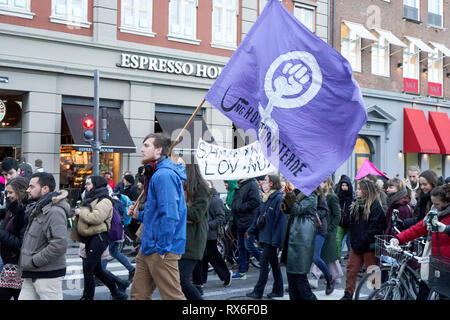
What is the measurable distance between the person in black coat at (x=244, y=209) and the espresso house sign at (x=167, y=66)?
908 centimetres

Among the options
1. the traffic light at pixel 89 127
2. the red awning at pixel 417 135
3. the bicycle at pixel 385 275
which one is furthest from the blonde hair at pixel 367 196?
the red awning at pixel 417 135

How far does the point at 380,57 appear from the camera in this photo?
2505cm

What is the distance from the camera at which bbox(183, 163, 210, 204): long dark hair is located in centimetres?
621

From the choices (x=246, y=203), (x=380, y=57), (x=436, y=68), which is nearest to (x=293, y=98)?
(x=246, y=203)

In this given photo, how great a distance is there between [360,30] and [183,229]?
2077cm

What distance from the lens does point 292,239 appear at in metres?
6.82

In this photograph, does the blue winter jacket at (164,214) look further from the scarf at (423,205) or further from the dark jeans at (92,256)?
the scarf at (423,205)

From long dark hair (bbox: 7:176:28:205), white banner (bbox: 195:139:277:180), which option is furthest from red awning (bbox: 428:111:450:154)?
long dark hair (bbox: 7:176:28:205)

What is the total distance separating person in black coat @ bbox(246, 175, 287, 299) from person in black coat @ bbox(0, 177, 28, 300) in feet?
11.2

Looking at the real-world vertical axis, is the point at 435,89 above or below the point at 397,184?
above

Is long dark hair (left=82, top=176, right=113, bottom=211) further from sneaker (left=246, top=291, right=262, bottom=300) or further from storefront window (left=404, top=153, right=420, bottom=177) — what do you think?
storefront window (left=404, top=153, right=420, bottom=177)

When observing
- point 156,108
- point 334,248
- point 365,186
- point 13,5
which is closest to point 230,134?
point 156,108

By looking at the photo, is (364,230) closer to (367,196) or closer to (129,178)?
(367,196)
